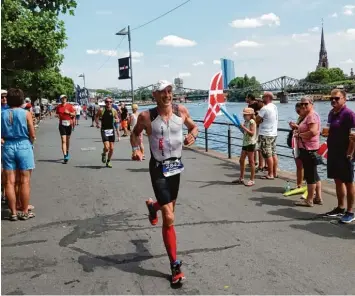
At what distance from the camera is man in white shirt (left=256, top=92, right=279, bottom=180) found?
27.5ft

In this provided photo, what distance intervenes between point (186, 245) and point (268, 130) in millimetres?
4407

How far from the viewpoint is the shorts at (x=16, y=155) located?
5652 mm

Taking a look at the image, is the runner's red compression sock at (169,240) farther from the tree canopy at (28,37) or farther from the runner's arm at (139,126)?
the tree canopy at (28,37)

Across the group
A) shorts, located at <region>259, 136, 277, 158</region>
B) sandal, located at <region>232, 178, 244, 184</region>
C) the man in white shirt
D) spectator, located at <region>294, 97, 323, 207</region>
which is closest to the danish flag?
the man in white shirt

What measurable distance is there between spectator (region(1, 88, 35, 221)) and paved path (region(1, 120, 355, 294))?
40 cm

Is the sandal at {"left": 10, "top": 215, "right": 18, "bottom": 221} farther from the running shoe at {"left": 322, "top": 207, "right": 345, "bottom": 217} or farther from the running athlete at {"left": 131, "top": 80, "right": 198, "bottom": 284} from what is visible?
the running shoe at {"left": 322, "top": 207, "right": 345, "bottom": 217}

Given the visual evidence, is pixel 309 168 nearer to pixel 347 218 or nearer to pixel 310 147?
A: pixel 310 147

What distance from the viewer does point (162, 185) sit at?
3906mm

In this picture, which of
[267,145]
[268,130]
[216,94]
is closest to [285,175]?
[267,145]

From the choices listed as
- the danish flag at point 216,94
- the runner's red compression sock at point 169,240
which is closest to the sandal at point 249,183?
the danish flag at point 216,94

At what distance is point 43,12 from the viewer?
43.8 ft

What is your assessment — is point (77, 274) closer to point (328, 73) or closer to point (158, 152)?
point (158, 152)

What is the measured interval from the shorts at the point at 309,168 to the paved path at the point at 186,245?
18.2 inches

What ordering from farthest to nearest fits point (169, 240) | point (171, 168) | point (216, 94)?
point (216, 94) < point (171, 168) < point (169, 240)
